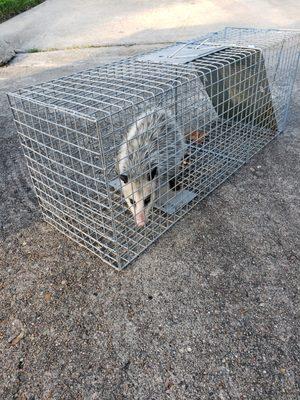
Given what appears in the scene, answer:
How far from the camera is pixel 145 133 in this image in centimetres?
165

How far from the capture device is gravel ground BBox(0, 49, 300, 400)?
1.17 m

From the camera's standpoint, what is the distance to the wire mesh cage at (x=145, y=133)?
1.53m

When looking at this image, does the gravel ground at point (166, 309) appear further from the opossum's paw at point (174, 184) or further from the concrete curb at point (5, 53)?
the concrete curb at point (5, 53)

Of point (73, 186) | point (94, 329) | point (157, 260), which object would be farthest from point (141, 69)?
point (94, 329)

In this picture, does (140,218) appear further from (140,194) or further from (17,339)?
(17,339)

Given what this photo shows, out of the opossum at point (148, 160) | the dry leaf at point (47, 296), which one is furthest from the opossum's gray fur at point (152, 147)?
the dry leaf at point (47, 296)

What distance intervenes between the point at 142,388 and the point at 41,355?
15.2 inches

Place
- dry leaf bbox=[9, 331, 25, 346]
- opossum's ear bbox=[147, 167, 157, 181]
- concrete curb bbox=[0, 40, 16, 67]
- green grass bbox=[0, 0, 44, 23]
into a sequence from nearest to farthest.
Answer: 1. dry leaf bbox=[9, 331, 25, 346]
2. opossum's ear bbox=[147, 167, 157, 181]
3. concrete curb bbox=[0, 40, 16, 67]
4. green grass bbox=[0, 0, 44, 23]

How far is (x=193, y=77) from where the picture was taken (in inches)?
68.1

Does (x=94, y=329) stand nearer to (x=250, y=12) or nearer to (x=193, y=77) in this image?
(x=193, y=77)

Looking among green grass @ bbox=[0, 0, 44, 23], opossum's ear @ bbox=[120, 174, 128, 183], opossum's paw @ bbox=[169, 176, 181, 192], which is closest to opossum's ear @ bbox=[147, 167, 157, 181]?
opossum's ear @ bbox=[120, 174, 128, 183]

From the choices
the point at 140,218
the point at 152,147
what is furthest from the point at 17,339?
the point at 152,147

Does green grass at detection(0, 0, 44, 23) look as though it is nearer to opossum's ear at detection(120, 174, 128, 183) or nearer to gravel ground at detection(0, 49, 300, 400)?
gravel ground at detection(0, 49, 300, 400)

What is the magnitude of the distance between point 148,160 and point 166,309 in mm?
644
